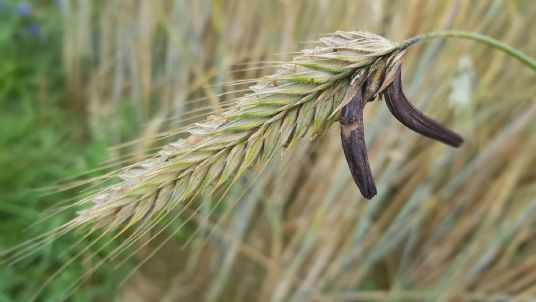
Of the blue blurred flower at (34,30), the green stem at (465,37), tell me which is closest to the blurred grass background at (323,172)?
the blue blurred flower at (34,30)

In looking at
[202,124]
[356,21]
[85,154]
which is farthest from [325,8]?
[202,124]

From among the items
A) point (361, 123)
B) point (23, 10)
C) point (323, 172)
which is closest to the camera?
point (361, 123)

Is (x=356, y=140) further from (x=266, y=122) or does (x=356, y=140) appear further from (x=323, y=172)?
(x=323, y=172)

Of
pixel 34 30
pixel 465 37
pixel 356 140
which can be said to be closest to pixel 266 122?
pixel 356 140

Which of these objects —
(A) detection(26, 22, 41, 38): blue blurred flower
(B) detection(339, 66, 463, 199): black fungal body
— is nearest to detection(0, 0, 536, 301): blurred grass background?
(A) detection(26, 22, 41, 38): blue blurred flower

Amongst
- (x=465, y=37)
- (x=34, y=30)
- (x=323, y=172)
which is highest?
(x=465, y=37)

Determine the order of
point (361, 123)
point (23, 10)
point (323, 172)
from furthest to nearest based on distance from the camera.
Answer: point (23, 10) → point (323, 172) → point (361, 123)

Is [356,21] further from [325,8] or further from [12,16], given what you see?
[12,16]
